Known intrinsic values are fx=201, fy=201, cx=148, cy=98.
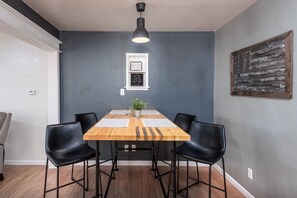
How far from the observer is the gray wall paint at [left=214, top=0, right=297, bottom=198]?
72.6 inches

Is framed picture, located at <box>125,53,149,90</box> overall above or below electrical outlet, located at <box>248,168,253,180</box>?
above

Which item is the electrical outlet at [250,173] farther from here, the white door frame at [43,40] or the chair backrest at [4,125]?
the chair backrest at [4,125]

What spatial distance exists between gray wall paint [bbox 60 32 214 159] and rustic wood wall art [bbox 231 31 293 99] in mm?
812

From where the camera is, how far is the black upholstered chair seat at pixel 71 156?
6.66ft

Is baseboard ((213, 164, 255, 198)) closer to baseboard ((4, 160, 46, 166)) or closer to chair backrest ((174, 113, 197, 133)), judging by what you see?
chair backrest ((174, 113, 197, 133))

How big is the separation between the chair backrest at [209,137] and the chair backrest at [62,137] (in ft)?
4.70

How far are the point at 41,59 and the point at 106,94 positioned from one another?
1263mm

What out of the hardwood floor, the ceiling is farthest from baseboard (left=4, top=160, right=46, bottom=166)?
the ceiling

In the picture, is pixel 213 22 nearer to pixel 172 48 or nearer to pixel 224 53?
pixel 224 53

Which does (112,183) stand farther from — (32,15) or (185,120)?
(32,15)

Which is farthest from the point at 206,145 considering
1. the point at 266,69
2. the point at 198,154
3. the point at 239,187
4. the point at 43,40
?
the point at 43,40

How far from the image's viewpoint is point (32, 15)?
2.58 metres

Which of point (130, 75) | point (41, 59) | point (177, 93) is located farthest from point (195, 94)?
point (41, 59)

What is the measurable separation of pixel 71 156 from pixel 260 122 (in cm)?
212
